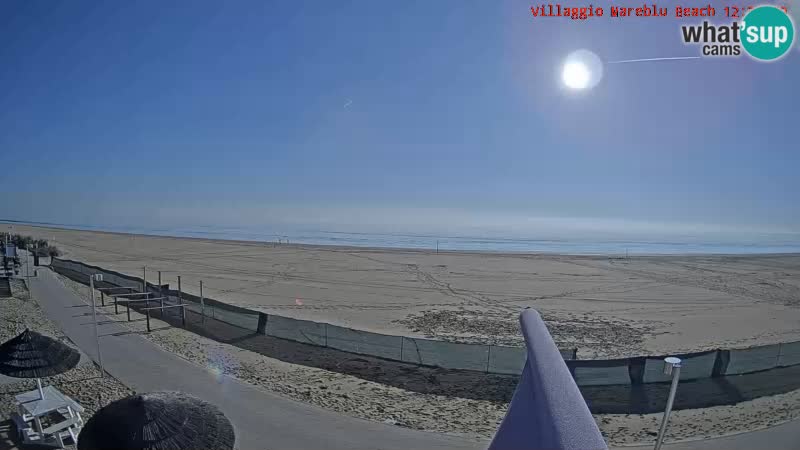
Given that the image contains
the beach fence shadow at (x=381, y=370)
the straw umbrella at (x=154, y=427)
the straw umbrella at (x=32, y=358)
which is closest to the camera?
the straw umbrella at (x=154, y=427)

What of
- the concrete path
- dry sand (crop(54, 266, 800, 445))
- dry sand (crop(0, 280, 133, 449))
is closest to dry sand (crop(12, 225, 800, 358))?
dry sand (crop(54, 266, 800, 445))

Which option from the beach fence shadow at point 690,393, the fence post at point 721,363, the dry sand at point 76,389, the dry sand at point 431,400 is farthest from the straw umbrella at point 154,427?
the fence post at point 721,363

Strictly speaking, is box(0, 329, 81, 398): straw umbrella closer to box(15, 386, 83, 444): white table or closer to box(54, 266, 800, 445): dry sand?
box(15, 386, 83, 444): white table

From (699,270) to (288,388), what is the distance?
4669 centimetres

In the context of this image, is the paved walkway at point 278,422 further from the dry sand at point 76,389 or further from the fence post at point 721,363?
the fence post at point 721,363

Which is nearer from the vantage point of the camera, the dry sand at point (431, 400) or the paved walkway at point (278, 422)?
the paved walkway at point (278, 422)

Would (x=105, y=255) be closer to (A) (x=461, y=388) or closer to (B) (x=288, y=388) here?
Answer: (B) (x=288, y=388)

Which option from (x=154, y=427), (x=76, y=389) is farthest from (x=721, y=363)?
(x=76, y=389)

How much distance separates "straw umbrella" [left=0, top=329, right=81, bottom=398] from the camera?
23.5 ft

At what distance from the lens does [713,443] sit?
25.3 feet

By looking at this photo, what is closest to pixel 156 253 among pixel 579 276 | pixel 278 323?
pixel 278 323

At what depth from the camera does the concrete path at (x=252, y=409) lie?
7277 mm

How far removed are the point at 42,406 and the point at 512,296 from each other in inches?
908

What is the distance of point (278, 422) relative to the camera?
7.90m
